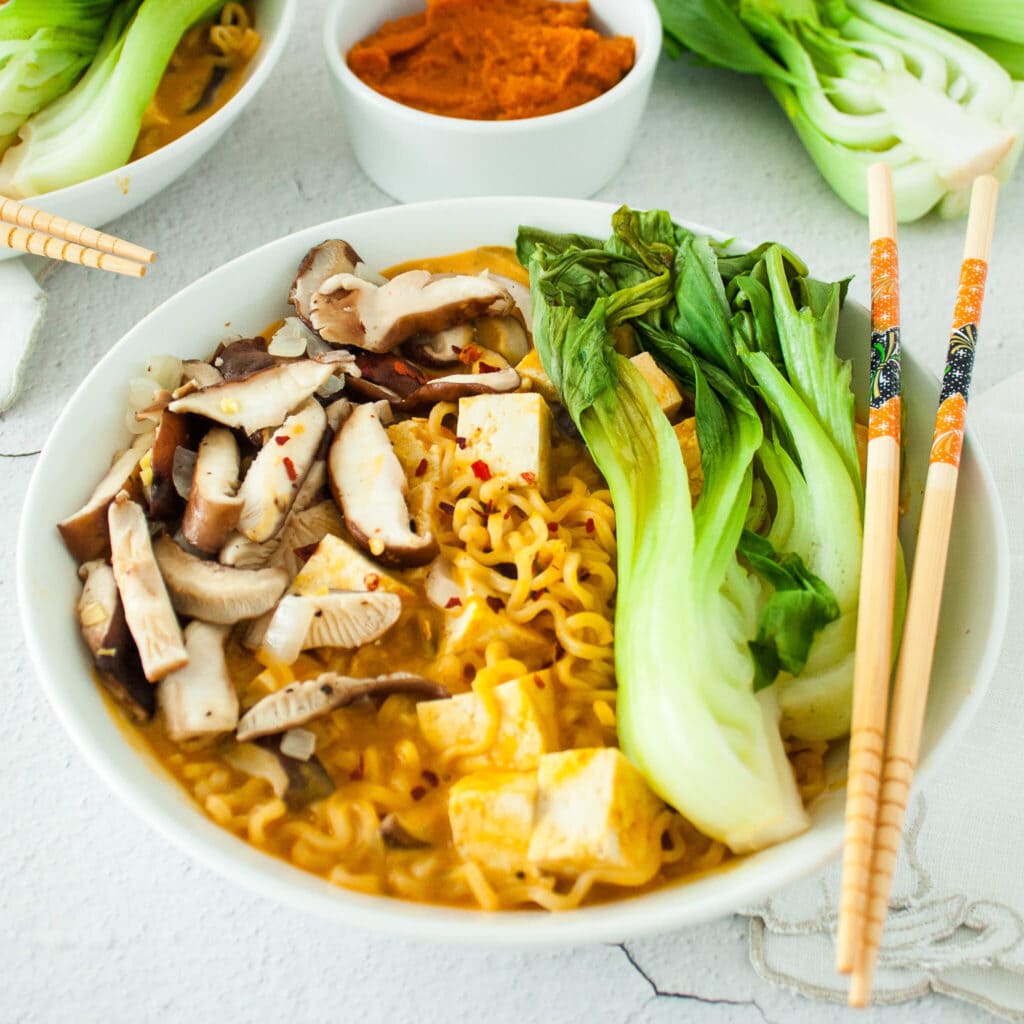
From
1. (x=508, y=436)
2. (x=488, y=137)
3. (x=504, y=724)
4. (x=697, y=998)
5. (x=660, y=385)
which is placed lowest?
(x=697, y=998)

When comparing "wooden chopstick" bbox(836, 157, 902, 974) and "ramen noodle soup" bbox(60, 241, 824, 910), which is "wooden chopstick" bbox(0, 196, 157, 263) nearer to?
"ramen noodle soup" bbox(60, 241, 824, 910)

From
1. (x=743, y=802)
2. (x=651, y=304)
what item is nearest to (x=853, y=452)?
(x=651, y=304)

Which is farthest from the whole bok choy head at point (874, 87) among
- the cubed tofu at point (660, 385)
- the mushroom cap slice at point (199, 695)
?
the mushroom cap slice at point (199, 695)

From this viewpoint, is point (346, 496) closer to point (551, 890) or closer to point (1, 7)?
point (551, 890)

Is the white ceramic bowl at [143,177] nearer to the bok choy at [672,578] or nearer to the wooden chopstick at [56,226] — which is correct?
the wooden chopstick at [56,226]

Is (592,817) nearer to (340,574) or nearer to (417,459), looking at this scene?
(340,574)

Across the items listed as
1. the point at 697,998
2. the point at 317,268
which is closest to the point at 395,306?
the point at 317,268

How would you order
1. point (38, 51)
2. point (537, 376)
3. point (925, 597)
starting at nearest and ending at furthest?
point (925, 597)
point (537, 376)
point (38, 51)

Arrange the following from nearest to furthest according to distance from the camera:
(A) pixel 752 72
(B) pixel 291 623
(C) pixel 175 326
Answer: (B) pixel 291 623
(C) pixel 175 326
(A) pixel 752 72
